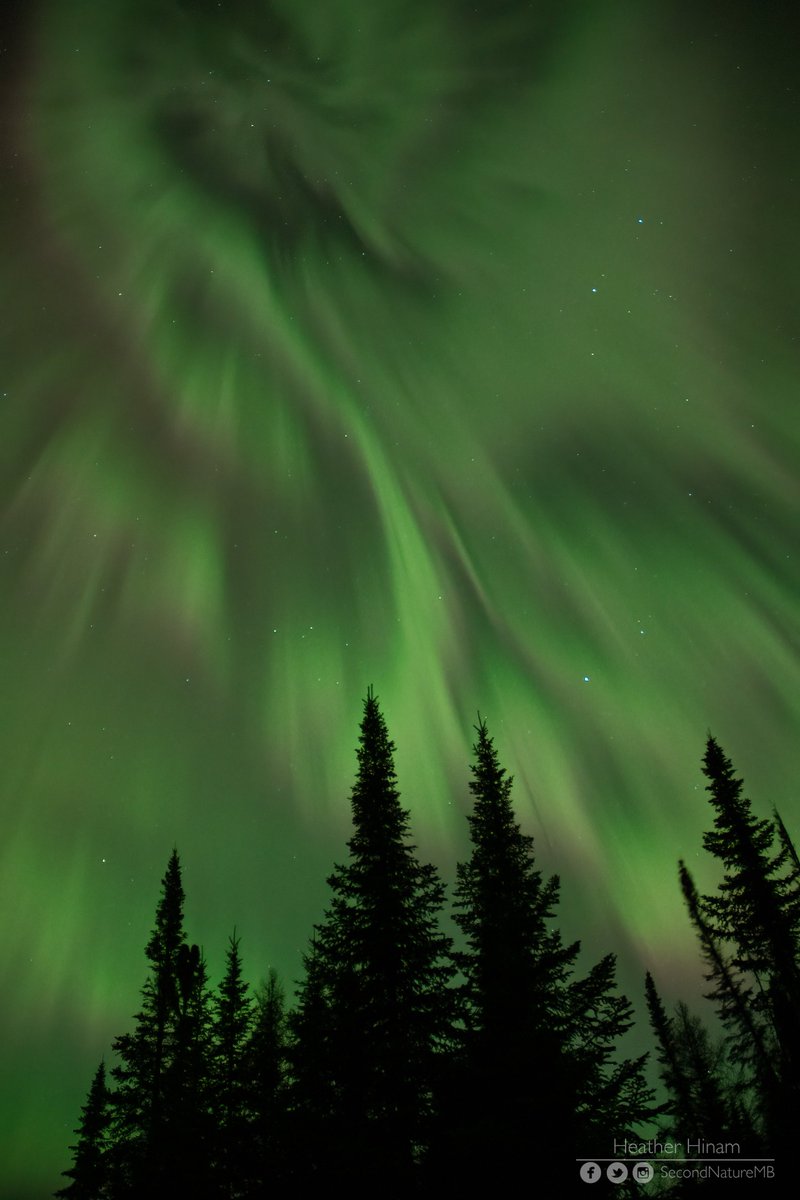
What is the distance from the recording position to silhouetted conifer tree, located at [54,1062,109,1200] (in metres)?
21.0

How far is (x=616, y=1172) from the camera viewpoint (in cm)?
1120

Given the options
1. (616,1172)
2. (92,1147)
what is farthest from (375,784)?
(92,1147)

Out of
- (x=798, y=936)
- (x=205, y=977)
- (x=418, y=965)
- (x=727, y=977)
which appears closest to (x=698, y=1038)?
(x=727, y=977)

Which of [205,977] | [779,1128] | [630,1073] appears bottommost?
[779,1128]

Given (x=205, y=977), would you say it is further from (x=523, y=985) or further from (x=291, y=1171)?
(x=523, y=985)

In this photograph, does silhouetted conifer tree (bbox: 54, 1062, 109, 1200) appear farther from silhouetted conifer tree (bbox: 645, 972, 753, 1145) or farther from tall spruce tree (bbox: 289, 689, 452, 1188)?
silhouetted conifer tree (bbox: 645, 972, 753, 1145)

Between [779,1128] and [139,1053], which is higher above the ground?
[139,1053]

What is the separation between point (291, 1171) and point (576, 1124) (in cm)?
548

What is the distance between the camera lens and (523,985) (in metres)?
13.0

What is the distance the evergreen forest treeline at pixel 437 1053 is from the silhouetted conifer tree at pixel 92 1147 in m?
0.23

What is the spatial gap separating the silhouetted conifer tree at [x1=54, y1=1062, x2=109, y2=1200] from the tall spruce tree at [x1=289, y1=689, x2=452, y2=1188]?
422 inches

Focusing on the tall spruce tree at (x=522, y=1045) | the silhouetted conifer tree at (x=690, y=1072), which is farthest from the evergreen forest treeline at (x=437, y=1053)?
the silhouetted conifer tree at (x=690, y=1072)

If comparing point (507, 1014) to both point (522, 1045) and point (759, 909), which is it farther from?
point (759, 909)

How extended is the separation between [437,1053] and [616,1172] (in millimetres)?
4144
